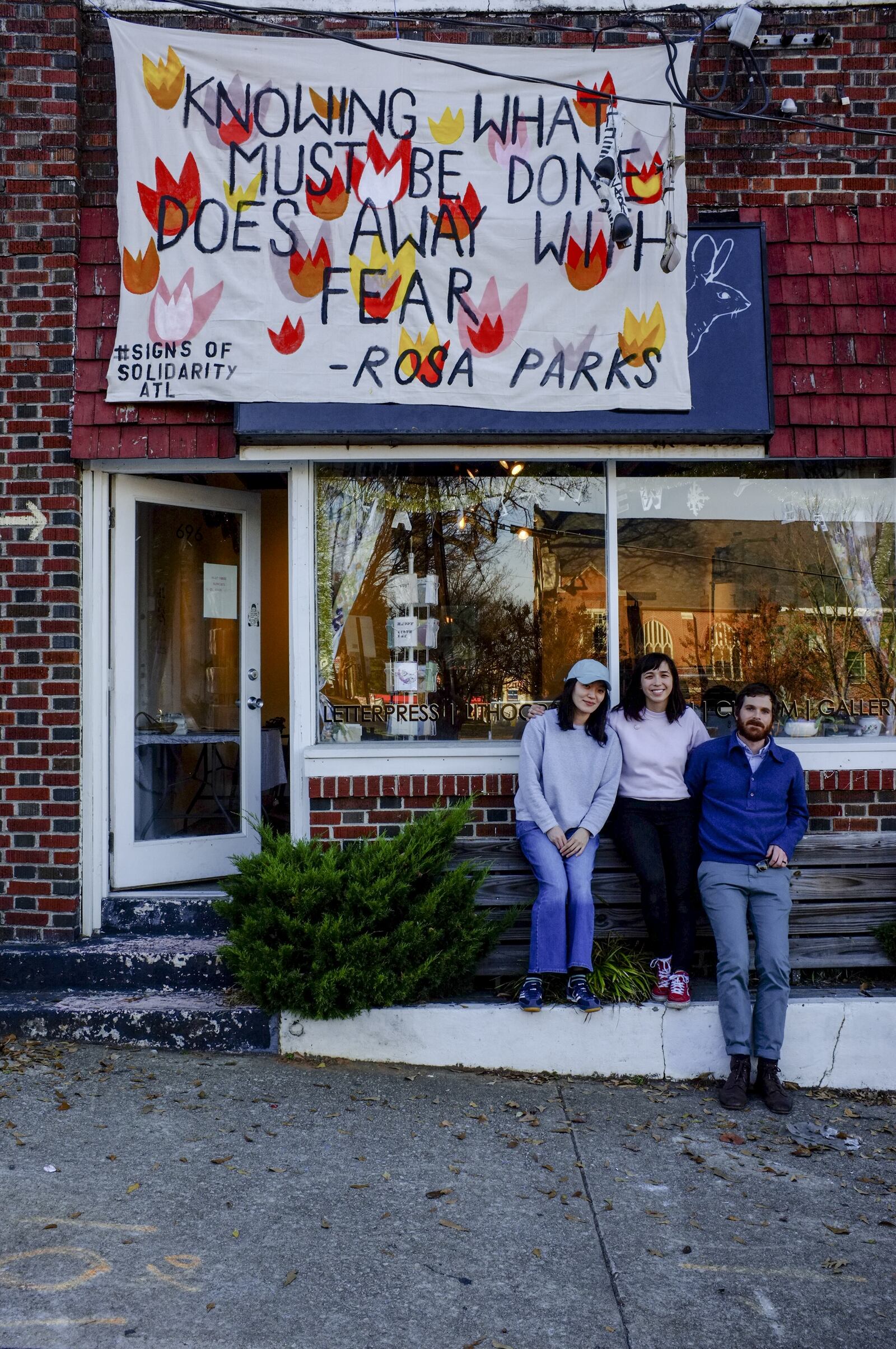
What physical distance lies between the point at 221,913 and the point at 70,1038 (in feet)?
3.02

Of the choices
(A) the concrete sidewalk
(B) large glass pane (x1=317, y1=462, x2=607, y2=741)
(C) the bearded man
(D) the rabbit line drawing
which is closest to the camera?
(A) the concrete sidewalk

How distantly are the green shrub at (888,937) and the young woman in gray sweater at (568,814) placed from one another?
152 centimetres

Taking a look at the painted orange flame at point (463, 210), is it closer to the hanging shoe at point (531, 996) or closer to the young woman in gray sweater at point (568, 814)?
the young woman in gray sweater at point (568, 814)

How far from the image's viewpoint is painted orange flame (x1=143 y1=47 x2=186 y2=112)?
18.2 ft

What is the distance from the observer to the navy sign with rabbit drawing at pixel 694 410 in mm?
5488

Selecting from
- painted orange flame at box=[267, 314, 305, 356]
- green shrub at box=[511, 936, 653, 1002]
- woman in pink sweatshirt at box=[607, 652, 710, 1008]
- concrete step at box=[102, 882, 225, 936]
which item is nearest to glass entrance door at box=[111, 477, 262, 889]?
concrete step at box=[102, 882, 225, 936]

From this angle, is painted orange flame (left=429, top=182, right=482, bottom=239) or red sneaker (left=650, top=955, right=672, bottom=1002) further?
painted orange flame (left=429, top=182, right=482, bottom=239)

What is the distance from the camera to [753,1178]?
3.96m

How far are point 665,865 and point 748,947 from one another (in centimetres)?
57

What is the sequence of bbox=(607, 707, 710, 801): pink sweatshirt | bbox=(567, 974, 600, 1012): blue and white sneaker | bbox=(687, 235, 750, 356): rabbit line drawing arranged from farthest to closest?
bbox=(687, 235, 750, 356): rabbit line drawing
bbox=(607, 707, 710, 801): pink sweatshirt
bbox=(567, 974, 600, 1012): blue and white sneaker

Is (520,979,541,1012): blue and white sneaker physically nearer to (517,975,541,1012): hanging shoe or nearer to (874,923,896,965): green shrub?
(517,975,541,1012): hanging shoe

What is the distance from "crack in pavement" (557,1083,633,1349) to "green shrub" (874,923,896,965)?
1949 millimetres

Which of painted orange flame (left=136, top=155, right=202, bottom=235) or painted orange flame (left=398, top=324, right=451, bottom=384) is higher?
painted orange flame (left=136, top=155, right=202, bottom=235)

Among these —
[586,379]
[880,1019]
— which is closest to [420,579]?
[586,379]
